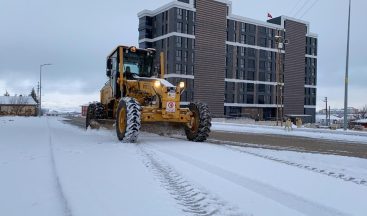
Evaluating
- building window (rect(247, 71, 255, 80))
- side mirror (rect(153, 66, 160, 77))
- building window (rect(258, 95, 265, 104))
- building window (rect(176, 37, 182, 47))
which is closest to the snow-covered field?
side mirror (rect(153, 66, 160, 77))

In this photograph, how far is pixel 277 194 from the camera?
21.7ft

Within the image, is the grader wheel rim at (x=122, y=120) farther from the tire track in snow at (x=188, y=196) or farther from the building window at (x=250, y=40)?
the building window at (x=250, y=40)

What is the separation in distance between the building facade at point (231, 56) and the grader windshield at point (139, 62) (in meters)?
71.5

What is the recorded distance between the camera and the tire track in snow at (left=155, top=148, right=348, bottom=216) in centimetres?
576

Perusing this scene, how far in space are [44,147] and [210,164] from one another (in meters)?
5.39

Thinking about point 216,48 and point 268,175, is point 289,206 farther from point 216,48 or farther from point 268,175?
point 216,48

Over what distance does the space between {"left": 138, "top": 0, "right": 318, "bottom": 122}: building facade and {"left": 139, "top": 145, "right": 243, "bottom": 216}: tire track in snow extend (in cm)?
8078

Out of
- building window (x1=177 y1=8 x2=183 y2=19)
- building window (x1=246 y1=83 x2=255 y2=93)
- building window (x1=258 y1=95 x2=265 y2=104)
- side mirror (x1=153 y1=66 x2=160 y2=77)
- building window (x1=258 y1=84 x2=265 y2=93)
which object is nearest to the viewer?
side mirror (x1=153 y1=66 x2=160 y2=77)

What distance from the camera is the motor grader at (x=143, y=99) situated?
14.5 metres

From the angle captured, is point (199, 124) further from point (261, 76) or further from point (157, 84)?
point (261, 76)

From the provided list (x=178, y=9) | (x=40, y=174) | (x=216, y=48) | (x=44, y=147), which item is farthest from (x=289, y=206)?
(x=216, y=48)

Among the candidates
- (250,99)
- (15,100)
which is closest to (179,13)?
(250,99)

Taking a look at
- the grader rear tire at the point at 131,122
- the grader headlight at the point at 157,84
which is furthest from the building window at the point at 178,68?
the grader rear tire at the point at 131,122

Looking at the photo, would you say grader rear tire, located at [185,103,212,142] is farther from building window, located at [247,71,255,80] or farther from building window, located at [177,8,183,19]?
building window, located at [247,71,255,80]
